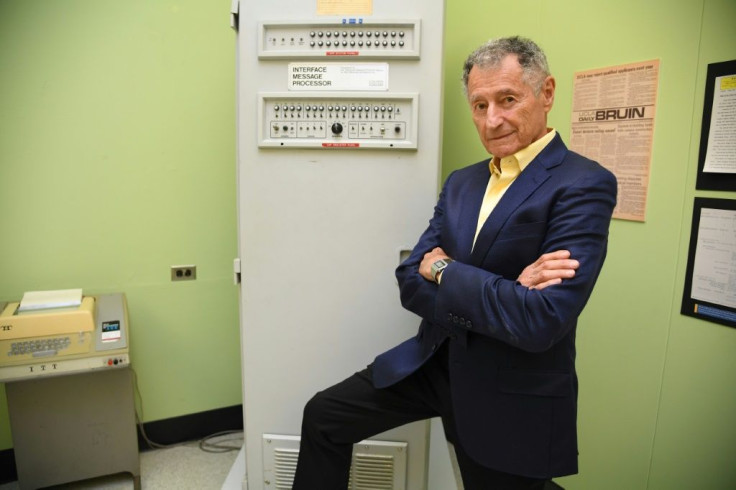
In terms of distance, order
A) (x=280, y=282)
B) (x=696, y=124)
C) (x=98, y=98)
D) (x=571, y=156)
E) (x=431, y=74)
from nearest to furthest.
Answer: (x=571, y=156)
(x=696, y=124)
(x=431, y=74)
(x=280, y=282)
(x=98, y=98)

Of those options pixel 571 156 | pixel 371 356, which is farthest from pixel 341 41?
pixel 371 356

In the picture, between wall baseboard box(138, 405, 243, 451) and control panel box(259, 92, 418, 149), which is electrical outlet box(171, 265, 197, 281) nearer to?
wall baseboard box(138, 405, 243, 451)

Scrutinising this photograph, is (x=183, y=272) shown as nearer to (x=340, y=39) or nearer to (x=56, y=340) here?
(x=56, y=340)

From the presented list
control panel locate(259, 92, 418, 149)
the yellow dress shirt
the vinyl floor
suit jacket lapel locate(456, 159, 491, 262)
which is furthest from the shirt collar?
the vinyl floor

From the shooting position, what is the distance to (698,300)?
4.63 ft

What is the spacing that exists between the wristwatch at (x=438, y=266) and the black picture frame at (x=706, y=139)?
85 centimetres

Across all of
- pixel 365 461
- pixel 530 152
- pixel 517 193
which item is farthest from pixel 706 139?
pixel 365 461

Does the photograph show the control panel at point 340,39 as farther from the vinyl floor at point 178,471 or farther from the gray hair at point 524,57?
the vinyl floor at point 178,471

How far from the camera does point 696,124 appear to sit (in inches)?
54.4

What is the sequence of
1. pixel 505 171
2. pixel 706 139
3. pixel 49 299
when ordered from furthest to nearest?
pixel 49 299, pixel 706 139, pixel 505 171

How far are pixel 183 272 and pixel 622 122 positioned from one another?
1.95 m

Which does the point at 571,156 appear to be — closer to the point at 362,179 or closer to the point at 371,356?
the point at 362,179

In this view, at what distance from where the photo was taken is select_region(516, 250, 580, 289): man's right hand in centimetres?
97

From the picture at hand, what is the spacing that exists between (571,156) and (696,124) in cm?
57
